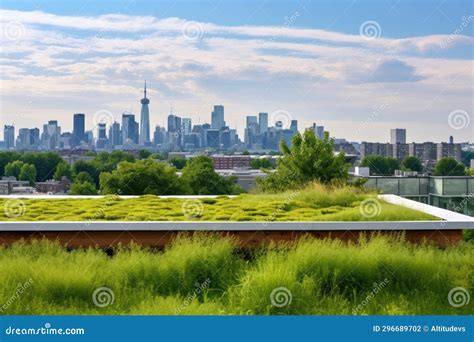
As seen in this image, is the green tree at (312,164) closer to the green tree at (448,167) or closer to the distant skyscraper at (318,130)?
the distant skyscraper at (318,130)

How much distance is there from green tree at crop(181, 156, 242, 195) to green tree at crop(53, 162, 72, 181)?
6.77m

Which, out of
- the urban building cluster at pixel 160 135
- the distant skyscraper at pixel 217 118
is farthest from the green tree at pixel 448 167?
the distant skyscraper at pixel 217 118

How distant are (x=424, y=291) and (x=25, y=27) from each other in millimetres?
6679

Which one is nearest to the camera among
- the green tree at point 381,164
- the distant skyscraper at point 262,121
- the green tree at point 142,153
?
the distant skyscraper at point 262,121

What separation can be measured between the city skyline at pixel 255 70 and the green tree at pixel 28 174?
31.0 ft

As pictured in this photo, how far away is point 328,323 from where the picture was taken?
13.2 feet

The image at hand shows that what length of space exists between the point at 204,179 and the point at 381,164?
639 inches

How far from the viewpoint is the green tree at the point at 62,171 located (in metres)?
29.4

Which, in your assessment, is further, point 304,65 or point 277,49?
point 304,65

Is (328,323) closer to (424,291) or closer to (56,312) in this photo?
(424,291)

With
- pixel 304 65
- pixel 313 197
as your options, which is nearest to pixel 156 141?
pixel 304 65

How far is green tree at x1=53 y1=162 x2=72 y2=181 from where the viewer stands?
96.6ft

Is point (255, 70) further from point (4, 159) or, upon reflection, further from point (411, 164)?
point (411, 164)

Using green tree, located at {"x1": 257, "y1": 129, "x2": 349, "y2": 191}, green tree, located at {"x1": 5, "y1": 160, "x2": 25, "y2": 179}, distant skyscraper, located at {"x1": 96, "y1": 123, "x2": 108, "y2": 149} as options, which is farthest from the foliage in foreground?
green tree, located at {"x1": 5, "y1": 160, "x2": 25, "y2": 179}
